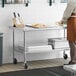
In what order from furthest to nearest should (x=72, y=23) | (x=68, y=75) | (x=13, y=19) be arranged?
(x=13, y=19) < (x=72, y=23) < (x=68, y=75)

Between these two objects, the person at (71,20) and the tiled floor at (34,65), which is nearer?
the person at (71,20)

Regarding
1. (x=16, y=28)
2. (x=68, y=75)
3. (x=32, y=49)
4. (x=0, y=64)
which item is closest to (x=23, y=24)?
(x=16, y=28)

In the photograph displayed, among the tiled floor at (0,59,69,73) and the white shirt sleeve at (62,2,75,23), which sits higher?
the white shirt sleeve at (62,2,75,23)

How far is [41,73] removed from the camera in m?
4.92

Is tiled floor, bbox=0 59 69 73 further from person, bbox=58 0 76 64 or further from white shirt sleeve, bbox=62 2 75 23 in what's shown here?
white shirt sleeve, bbox=62 2 75 23

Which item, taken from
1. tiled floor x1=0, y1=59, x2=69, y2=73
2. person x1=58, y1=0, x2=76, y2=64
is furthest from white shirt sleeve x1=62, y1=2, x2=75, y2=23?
tiled floor x1=0, y1=59, x2=69, y2=73

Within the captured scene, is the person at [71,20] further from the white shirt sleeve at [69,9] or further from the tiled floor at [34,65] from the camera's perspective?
the tiled floor at [34,65]

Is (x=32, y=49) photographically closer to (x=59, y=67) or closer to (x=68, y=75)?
(x=59, y=67)

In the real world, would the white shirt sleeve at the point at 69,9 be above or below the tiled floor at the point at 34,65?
above

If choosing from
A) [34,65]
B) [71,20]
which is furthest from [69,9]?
[34,65]

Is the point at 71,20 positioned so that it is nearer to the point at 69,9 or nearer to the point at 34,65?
the point at 69,9

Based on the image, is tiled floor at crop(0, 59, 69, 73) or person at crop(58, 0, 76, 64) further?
tiled floor at crop(0, 59, 69, 73)

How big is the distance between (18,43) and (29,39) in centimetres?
25

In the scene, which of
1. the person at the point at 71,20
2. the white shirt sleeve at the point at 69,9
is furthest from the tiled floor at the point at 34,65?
the white shirt sleeve at the point at 69,9
